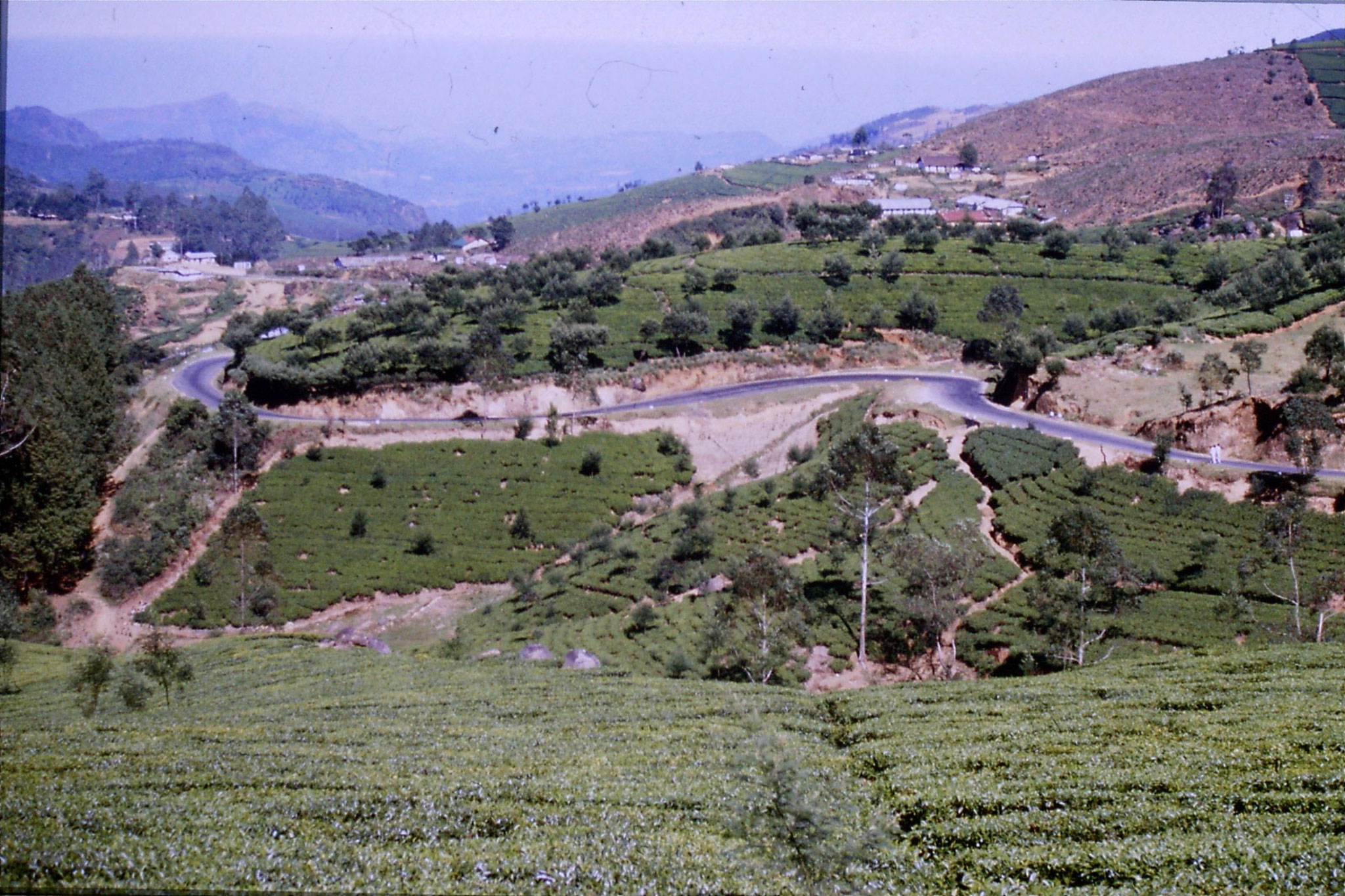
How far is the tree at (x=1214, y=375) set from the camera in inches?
1805

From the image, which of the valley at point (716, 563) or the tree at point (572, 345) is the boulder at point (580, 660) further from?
the tree at point (572, 345)

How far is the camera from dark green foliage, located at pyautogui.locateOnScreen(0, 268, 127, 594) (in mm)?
45844

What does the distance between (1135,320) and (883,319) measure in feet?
73.9

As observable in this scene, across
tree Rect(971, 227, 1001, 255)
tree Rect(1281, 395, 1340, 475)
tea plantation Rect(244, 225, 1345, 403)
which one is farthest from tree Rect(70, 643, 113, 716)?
tree Rect(971, 227, 1001, 255)

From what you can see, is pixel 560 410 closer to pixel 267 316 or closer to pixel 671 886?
pixel 267 316

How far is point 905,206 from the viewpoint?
13275 centimetres

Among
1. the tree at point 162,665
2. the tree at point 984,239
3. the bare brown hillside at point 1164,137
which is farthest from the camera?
the bare brown hillside at point 1164,137

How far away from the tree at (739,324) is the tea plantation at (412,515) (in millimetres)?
22105

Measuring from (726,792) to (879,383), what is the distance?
62.0m

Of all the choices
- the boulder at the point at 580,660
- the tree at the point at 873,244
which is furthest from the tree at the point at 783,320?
the boulder at the point at 580,660

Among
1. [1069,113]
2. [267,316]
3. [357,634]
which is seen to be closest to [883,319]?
[357,634]

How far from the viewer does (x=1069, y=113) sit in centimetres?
16562

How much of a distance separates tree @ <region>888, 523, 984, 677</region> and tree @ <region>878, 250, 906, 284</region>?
6060cm

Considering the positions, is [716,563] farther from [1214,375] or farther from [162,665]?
[1214,375]
